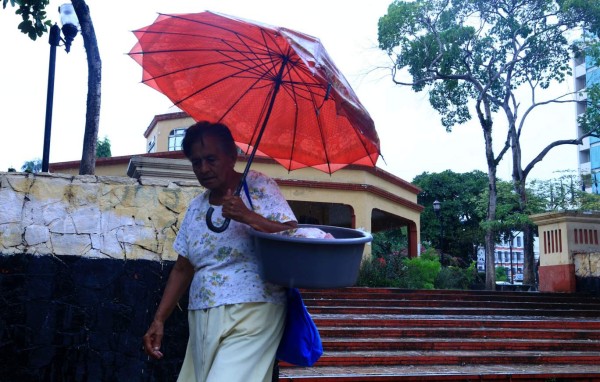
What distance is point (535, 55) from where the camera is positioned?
21734 millimetres

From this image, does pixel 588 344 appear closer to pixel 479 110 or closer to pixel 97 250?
pixel 97 250

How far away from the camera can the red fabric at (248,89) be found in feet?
9.49

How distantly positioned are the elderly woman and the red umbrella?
1.03ft

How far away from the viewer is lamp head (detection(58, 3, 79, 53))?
7.18m

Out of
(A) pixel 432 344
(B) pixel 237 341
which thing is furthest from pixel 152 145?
(B) pixel 237 341

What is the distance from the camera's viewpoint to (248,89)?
3.16 metres

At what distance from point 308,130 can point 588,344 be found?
6973 millimetres

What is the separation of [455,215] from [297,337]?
4004 cm

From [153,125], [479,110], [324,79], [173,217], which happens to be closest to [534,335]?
[173,217]

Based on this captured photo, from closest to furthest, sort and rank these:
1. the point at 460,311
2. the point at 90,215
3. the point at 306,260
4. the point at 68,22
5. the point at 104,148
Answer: the point at 306,260, the point at 90,215, the point at 68,22, the point at 460,311, the point at 104,148

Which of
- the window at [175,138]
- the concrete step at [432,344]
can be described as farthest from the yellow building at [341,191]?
the concrete step at [432,344]

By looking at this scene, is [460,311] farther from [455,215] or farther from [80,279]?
[455,215]

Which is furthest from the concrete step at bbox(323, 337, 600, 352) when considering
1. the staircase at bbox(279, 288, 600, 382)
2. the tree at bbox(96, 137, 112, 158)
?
the tree at bbox(96, 137, 112, 158)

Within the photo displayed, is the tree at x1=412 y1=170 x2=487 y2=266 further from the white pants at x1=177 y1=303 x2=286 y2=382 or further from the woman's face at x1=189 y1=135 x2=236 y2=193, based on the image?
the white pants at x1=177 y1=303 x2=286 y2=382
